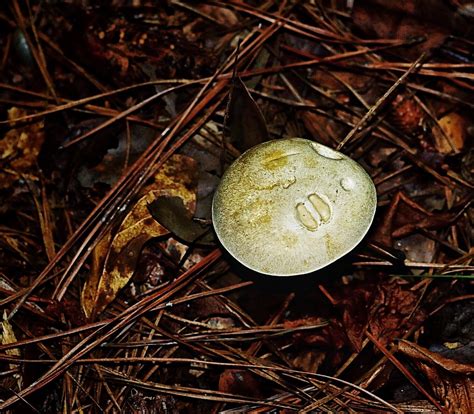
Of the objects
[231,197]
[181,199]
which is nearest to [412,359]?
[231,197]

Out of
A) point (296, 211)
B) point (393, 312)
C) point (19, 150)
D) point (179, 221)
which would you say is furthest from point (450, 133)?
point (19, 150)

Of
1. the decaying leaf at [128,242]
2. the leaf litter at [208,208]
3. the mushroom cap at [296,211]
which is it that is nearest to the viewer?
the mushroom cap at [296,211]

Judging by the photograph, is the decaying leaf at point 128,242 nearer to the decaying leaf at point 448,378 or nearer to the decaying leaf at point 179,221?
the decaying leaf at point 179,221

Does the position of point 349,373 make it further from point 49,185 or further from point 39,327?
point 49,185

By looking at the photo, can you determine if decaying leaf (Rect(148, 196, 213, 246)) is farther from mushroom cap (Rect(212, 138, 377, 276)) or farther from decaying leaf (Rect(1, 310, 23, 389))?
decaying leaf (Rect(1, 310, 23, 389))

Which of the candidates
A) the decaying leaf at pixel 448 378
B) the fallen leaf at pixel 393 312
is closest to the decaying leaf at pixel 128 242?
the fallen leaf at pixel 393 312

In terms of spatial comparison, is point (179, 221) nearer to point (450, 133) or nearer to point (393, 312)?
point (393, 312)

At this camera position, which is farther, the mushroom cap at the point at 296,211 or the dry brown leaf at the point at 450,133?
the dry brown leaf at the point at 450,133
